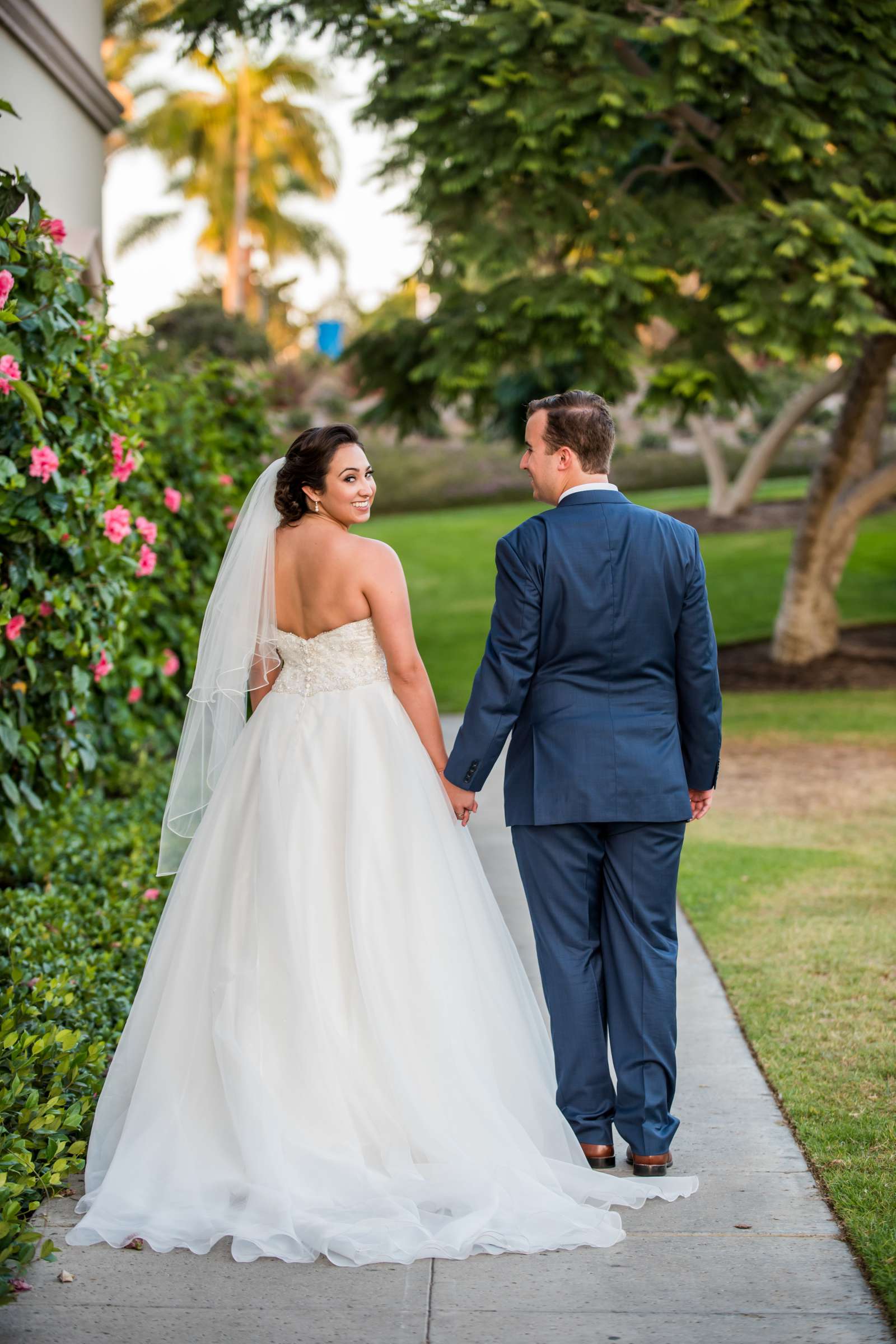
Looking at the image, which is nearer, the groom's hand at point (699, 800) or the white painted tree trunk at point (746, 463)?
the groom's hand at point (699, 800)

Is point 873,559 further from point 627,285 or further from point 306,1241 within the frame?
point 306,1241

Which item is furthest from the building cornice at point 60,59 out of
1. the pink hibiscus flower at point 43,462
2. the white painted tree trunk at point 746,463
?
the white painted tree trunk at point 746,463

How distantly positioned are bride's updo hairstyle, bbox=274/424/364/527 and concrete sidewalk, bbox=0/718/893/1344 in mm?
2013

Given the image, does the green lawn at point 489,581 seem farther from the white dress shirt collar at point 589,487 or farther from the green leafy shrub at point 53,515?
the white dress shirt collar at point 589,487

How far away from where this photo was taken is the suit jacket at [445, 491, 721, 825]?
12.0ft

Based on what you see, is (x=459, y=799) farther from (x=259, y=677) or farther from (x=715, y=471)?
(x=715, y=471)

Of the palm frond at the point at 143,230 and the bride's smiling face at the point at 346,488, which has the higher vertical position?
the palm frond at the point at 143,230

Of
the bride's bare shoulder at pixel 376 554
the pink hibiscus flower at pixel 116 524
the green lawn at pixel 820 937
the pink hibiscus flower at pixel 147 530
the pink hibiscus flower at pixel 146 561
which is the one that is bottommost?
the green lawn at pixel 820 937

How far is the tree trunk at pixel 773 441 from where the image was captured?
17.2 meters

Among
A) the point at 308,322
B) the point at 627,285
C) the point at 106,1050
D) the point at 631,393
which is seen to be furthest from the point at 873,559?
the point at 308,322

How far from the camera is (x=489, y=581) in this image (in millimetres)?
22875

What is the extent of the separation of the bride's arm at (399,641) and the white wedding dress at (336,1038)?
0.05 metres

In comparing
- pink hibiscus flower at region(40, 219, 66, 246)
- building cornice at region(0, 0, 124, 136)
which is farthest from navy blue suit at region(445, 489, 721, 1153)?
building cornice at region(0, 0, 124, 136)

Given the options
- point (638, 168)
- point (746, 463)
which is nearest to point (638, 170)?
point (638, 168)
